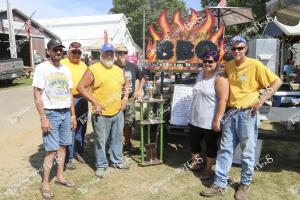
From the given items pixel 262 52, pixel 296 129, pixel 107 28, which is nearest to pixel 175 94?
pixel 262 52

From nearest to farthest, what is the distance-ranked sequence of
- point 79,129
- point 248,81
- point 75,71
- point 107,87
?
point 248,81, point 107,87, point 75,71, point 79,129

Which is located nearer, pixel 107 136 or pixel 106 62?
pixel 106 62

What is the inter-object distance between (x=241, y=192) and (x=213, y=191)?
34 cm

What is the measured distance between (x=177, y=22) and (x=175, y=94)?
119 centimetres

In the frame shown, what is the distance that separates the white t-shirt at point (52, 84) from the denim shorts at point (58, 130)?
0.30ft

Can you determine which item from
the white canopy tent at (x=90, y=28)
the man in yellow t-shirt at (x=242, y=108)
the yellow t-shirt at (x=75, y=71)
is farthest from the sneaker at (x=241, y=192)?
the white canopy tent at (x=90, y=28)

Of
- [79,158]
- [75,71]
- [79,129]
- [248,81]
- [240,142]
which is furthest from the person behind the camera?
[79,158]

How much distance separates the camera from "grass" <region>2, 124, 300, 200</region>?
4121mm

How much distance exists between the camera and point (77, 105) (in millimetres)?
4945

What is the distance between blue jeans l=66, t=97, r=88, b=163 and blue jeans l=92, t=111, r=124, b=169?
1.60ft

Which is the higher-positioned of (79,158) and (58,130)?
(58,130)

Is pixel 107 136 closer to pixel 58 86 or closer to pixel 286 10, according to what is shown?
pixel 58 86

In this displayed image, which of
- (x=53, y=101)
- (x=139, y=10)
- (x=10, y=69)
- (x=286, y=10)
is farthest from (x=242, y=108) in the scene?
(x=139, y=10)

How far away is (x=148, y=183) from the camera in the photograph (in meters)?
4.49
